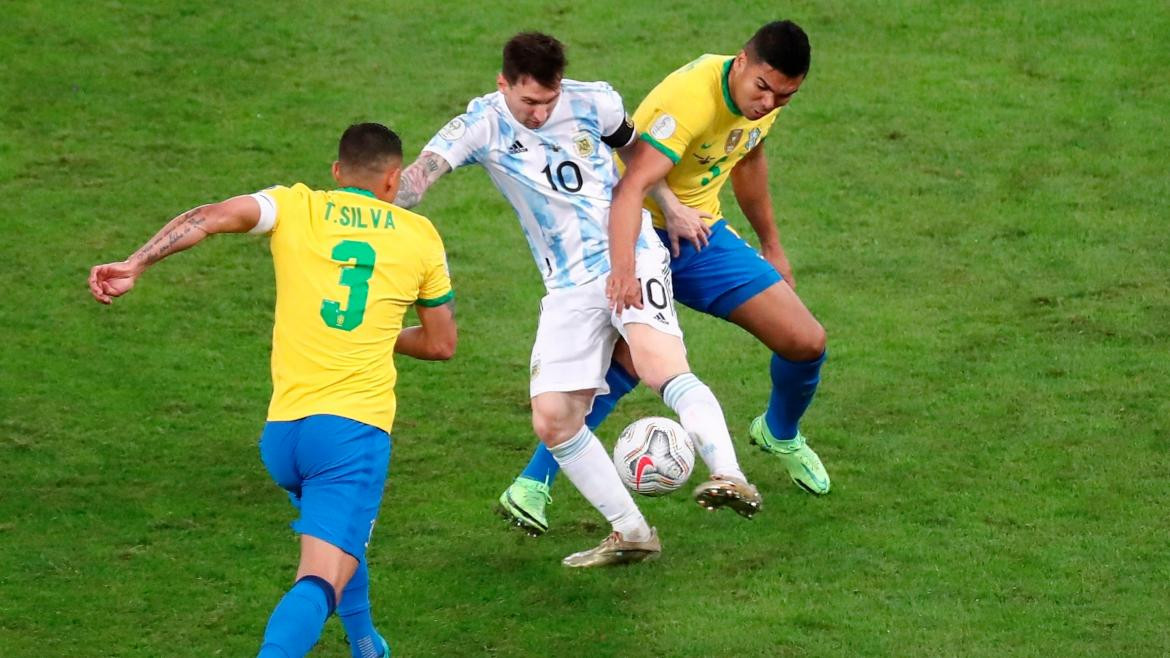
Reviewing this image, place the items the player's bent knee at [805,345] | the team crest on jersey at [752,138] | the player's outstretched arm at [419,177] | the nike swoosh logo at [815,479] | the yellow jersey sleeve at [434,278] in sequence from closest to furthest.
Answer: the yellow jersey sleeve at [434,278] → the player's outstretched arm at [419,177] → the player's bent knee at [805,345] → the team crest on jersey at [752,138] → the nike swoosh logo at [815,479]

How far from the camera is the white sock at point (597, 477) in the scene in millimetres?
6581

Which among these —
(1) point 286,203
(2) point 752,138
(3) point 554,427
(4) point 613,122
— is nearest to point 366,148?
(1) point 286,203

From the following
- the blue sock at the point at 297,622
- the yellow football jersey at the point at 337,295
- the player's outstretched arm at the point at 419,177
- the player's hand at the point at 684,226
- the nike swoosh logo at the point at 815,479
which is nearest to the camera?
the blue sock at the point at 297,622

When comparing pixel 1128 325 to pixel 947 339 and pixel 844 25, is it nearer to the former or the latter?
pixel 947 339

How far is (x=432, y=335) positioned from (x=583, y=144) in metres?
1.25

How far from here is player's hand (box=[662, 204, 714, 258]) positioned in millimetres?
6945

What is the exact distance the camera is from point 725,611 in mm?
6457

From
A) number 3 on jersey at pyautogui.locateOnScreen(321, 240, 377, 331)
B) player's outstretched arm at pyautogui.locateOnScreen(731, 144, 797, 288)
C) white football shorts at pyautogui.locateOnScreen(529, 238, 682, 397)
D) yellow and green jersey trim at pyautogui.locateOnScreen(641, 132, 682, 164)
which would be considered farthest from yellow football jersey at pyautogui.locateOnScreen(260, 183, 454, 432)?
player's outstretched arm at pyautogui.locateOnScreen(731, 144, 797, 288)

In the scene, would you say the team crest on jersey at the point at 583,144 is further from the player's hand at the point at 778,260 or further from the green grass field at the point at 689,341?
the green grass field at the point at 689,341

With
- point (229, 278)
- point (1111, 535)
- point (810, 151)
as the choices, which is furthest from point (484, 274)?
point (1111, 535)

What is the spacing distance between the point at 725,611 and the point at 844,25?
7.27m

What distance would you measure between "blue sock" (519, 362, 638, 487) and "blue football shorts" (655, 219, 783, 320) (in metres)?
0.46

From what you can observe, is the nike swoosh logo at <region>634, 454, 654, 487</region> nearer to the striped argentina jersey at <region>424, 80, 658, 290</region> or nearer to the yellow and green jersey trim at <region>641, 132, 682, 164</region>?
the striped argentina jersey at <region>424, 80, 658, 290</region>

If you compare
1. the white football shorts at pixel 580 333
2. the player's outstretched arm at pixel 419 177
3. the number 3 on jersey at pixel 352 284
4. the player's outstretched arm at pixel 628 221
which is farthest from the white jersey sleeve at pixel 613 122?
the number 3 on jersey at pixel 352 284
